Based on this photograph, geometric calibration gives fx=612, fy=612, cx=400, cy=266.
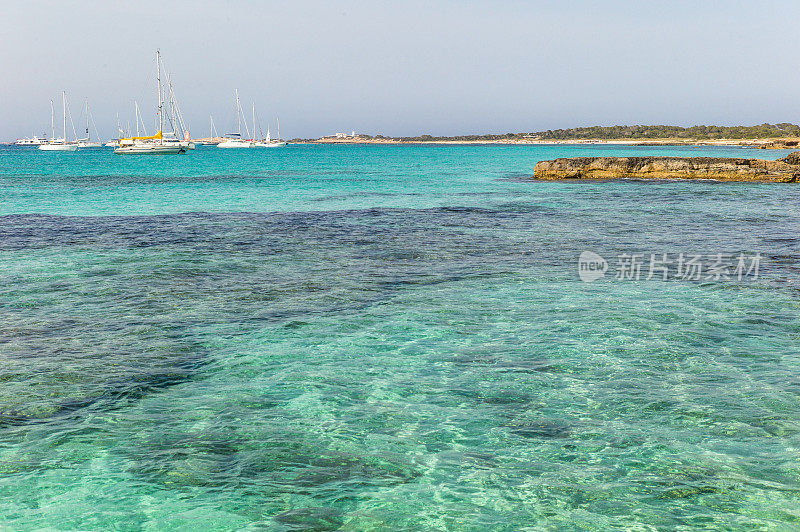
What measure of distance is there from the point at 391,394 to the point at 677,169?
44010 millimetres

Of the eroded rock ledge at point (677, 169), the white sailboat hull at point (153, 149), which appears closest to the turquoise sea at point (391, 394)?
the eroded rock ledge at point (677, 169)

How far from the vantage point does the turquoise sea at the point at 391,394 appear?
467 cm

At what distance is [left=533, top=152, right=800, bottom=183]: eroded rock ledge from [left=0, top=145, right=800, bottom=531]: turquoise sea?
30.2m

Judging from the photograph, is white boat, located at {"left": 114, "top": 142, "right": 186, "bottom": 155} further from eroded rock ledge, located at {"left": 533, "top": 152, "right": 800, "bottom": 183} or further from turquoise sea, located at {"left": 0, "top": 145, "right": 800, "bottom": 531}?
turquoise sea, located at {"left": 0, "top": 145, "right": 800, "bottom": 531}

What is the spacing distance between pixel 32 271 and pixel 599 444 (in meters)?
12.7

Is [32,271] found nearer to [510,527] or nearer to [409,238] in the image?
[409,238]

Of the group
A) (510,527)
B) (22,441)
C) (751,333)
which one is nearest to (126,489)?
(22,441)

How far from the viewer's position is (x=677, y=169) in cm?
4475

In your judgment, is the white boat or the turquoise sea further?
the white boat

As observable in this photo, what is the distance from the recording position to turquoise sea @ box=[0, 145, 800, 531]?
4672mm

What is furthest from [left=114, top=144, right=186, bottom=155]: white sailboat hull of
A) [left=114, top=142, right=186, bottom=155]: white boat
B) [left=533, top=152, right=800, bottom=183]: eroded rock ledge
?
[left=533, top=152, right=800, bottom=183]: eroded rock ledge

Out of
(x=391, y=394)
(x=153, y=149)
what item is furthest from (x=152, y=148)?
(x=391, y=394)

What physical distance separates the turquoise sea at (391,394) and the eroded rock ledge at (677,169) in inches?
1187

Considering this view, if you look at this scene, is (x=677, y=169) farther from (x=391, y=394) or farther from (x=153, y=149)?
(x=153, y=149)
